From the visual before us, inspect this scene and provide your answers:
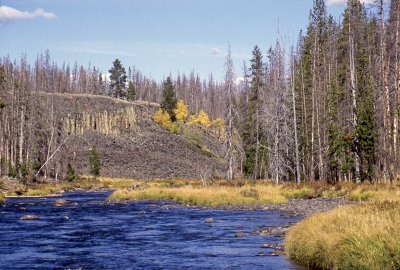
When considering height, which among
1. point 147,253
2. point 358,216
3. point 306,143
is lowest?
point 147,253

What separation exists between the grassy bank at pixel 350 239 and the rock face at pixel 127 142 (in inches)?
3093

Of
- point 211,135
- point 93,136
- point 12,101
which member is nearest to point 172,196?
point 12,101

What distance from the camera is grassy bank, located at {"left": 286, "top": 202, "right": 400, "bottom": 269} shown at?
12.6 m

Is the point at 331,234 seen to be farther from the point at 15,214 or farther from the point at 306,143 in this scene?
the point at 306,143

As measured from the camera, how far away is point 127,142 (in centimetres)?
11625

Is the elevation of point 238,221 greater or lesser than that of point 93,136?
lesser

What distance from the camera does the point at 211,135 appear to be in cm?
14150

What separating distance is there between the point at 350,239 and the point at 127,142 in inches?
4095

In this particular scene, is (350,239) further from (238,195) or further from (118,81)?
(118,81)

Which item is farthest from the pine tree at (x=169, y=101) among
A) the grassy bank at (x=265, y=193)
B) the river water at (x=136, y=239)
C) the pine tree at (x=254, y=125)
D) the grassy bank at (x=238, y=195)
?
the river water at (x=136, y=239)

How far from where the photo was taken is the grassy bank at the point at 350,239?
41.4ft

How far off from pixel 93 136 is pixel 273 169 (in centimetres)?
6795

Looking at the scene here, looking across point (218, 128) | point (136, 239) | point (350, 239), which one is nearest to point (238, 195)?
point (136, 239)

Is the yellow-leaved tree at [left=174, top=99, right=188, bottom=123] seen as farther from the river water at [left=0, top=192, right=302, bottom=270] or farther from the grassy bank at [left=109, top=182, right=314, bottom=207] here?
the river water at [left=0, top=192, right=302, bottom=270]
